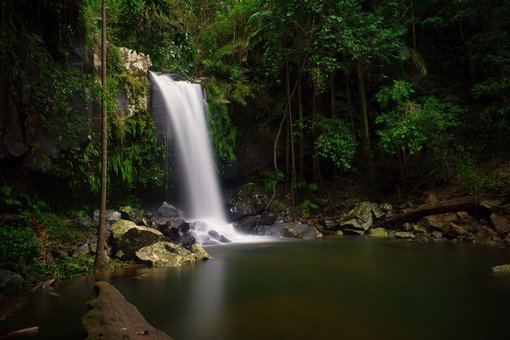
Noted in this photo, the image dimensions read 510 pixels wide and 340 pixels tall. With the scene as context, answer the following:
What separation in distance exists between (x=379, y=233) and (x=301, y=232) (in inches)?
102

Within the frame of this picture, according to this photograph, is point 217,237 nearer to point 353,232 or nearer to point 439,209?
point 353,232

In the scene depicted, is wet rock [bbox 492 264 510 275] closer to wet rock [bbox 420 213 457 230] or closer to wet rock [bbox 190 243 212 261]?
wet rock [bbox 420 213 457 230]

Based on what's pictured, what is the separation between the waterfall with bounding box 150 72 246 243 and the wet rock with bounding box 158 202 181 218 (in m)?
0.66

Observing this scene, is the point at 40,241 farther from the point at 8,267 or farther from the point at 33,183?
the point at 33,183

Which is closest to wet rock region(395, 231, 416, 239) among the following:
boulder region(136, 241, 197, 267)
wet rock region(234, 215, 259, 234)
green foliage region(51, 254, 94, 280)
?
wet rock region(234, 215, 259, 234)

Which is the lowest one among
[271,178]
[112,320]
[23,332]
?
[23,332]

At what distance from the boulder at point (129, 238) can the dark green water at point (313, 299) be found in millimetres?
983

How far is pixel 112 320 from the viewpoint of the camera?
3262 millimetres

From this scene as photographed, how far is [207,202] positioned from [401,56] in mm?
9616

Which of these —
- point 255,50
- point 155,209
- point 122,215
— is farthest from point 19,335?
point 255,50

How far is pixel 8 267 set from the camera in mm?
5746

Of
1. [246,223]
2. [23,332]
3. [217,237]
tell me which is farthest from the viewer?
[246,223]

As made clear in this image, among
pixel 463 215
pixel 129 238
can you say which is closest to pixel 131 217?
pixel 129 238

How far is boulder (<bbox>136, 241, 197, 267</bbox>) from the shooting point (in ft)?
24.1
